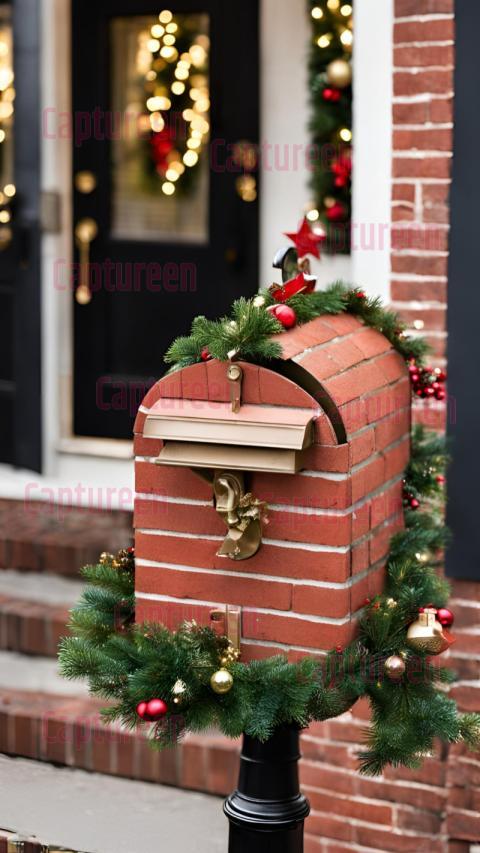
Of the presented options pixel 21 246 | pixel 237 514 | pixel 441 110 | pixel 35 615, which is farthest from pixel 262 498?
pixel 21 246

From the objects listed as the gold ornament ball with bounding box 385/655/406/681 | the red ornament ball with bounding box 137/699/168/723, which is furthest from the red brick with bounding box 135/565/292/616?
the red ornament ball with bounding box 137/699/168/723

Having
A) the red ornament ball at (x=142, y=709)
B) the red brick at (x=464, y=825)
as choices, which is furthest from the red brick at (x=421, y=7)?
the red brick at (x=464, y=825)

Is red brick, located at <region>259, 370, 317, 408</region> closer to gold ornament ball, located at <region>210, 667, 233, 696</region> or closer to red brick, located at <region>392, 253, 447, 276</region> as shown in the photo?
gold ornament ball, located at <region>210, 667, 233, 696</region>

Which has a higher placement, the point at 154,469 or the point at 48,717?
the point at 154,469

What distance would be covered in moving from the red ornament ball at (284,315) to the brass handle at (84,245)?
288 centimetres

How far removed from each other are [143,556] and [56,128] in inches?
118

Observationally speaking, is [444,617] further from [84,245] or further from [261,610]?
[84,245]

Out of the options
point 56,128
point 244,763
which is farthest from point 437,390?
point 56,128

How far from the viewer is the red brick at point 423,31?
3.45 metres

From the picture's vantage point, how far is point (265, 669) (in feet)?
7.63

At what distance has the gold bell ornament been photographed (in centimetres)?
241

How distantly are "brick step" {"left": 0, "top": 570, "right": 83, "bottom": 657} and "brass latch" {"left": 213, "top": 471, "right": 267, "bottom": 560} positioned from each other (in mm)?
1965

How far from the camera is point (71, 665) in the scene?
2.40m

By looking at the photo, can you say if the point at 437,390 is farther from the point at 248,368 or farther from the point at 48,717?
the point at 48,717
